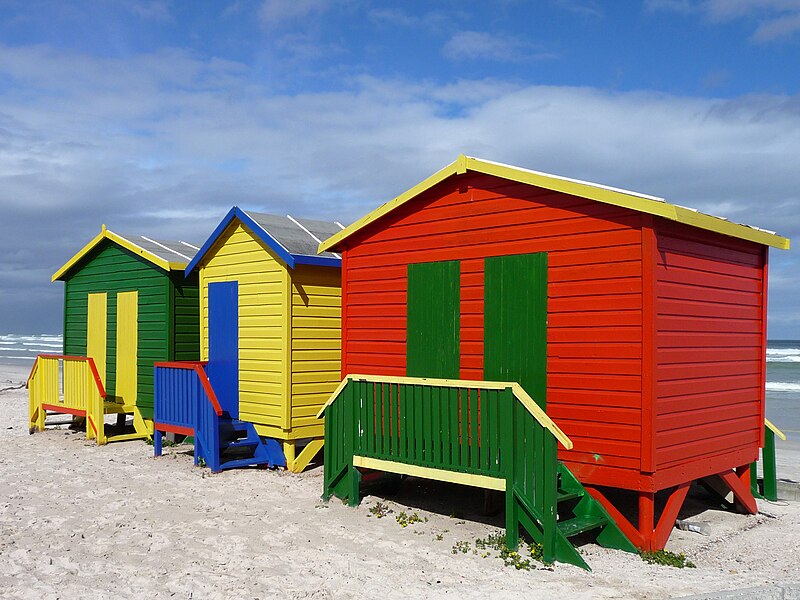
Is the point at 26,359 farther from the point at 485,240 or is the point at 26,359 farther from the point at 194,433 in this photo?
the point at 485,240

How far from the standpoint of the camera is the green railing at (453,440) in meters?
7.26

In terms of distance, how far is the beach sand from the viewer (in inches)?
256

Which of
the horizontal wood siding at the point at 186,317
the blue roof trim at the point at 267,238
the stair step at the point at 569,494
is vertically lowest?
the stair step at the point at 569,494

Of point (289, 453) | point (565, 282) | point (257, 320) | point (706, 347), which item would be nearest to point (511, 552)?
point (565, 282)

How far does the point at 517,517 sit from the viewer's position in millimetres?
7477

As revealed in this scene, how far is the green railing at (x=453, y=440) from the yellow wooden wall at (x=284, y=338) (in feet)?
6.84

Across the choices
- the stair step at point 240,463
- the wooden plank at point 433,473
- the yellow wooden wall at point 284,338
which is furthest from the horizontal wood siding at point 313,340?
the wooden plank at point 433,473

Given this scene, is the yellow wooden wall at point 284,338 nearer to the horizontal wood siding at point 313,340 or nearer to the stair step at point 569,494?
the horizontal wood siding at point 313,340

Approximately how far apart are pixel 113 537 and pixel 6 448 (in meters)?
7.30

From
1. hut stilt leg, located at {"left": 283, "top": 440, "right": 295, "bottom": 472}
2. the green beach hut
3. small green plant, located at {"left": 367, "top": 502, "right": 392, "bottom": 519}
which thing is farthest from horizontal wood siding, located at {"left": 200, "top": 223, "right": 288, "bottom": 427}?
small green plant, located at {"left": 367, "top": 502, "right": 392, "bottom": 519}

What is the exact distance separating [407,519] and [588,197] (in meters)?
3.95

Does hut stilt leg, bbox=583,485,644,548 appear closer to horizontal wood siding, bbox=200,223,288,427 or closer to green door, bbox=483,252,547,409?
green door, bbox=483,252,547,409

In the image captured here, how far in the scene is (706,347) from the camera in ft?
27.4

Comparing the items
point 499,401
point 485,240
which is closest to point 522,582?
point 499,401
